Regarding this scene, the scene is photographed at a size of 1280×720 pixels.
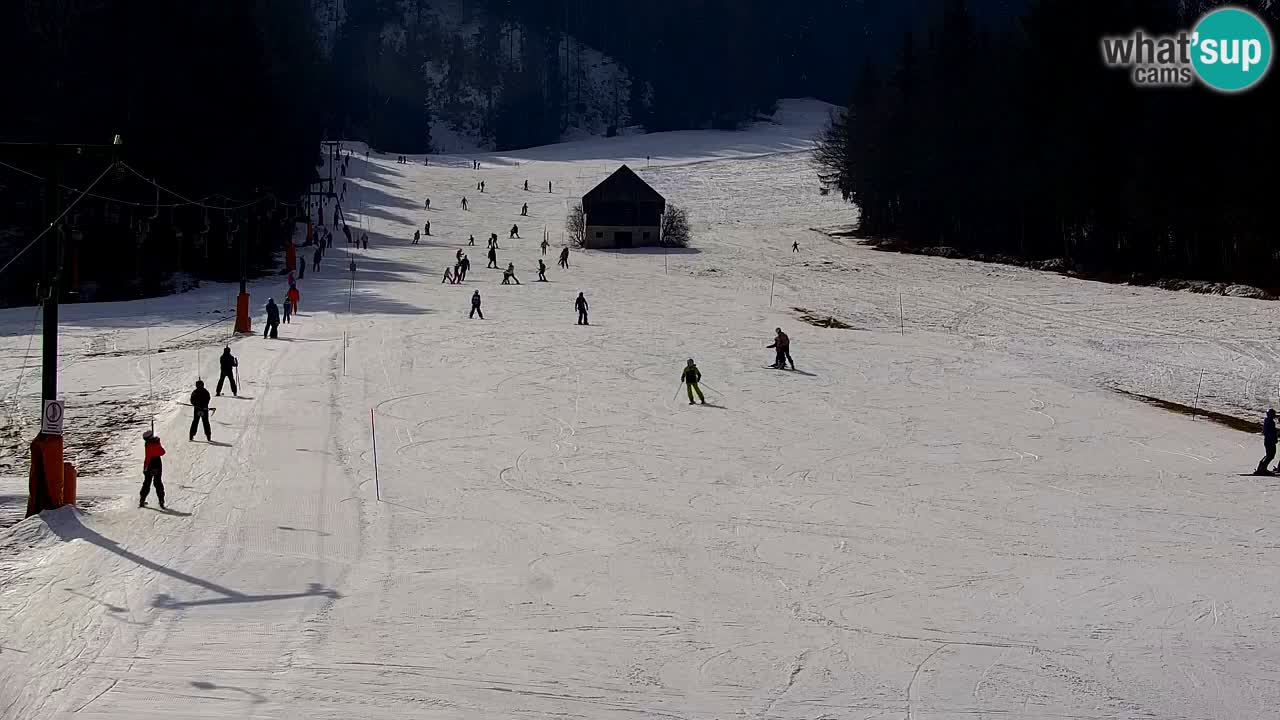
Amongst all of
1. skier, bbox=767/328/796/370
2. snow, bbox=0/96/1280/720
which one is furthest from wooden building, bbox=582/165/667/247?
skier, bbox=767/328/796/370

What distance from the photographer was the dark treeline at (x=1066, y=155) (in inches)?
2083

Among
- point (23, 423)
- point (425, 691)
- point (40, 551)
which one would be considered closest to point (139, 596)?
point (40, 551)

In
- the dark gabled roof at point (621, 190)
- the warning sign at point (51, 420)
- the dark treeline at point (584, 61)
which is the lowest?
the warning sign at point (51, 420)

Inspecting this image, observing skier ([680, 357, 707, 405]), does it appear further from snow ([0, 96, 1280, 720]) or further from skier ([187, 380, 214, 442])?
skier ([187, 380, 214, 442])

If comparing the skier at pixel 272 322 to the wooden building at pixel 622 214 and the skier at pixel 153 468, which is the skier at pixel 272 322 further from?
the wooden building at pixel 622 214

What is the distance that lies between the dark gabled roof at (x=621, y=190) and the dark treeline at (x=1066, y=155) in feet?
54.8

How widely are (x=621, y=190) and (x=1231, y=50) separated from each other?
3469cm

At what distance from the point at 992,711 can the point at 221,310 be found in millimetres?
37093

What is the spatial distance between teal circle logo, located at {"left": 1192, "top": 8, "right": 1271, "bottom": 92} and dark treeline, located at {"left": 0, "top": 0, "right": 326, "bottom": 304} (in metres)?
43.0

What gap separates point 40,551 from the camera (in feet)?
49.6

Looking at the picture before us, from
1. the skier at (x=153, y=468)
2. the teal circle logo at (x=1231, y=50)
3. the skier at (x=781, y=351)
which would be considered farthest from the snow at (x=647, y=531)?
the teal circle logo at (x=1231, y=50)

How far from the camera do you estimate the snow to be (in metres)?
11.2

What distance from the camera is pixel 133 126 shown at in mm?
48719

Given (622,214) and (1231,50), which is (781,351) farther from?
(622,214)
